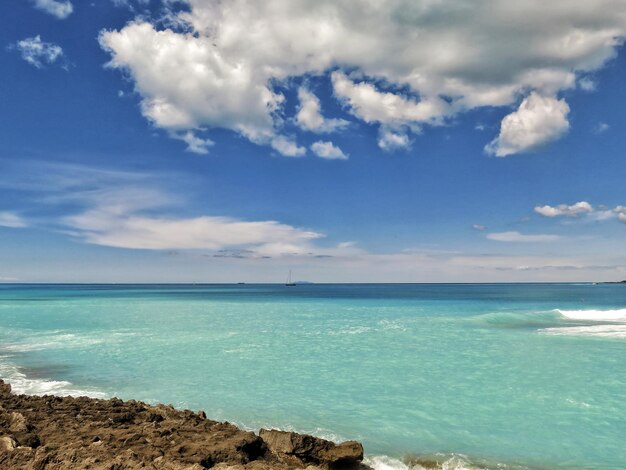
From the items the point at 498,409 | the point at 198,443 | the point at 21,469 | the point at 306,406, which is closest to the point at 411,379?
the point at 498,409

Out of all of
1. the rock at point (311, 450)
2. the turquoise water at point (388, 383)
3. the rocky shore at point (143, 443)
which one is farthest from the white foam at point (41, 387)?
the rock at point (311, 450)

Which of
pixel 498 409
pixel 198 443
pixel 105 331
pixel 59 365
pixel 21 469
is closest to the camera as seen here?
pixel 21 469

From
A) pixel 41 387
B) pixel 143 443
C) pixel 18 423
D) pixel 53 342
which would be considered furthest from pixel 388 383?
pixel 53 342

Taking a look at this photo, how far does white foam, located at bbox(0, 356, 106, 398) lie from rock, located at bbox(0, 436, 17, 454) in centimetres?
609

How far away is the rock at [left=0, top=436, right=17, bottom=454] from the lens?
703 centimetres

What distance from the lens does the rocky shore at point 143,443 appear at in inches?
260

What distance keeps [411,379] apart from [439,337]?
12.6 m

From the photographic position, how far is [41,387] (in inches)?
559

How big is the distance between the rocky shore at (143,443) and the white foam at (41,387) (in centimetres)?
340

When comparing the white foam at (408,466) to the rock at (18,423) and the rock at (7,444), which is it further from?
the rock at (18,423)

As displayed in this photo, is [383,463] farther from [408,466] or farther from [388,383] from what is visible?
[388,383]

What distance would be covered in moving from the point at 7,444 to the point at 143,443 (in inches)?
86.8

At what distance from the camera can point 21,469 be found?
21.0ft

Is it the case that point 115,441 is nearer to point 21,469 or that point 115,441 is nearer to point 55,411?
point 21,469
